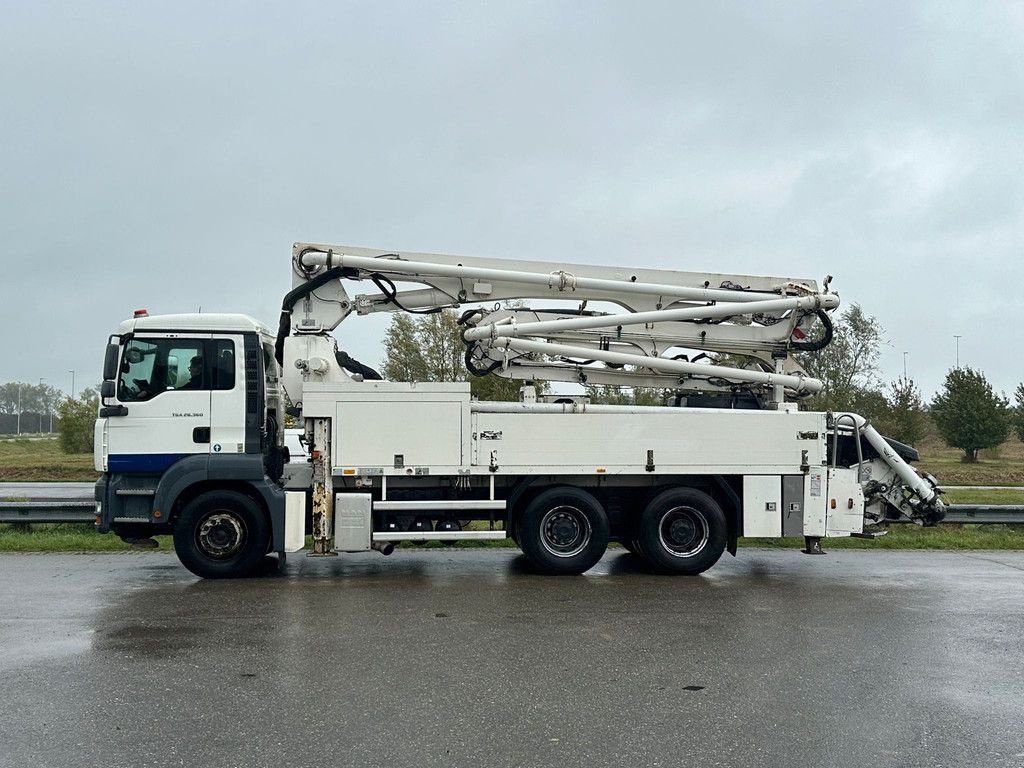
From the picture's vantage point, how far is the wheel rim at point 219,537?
1016cm

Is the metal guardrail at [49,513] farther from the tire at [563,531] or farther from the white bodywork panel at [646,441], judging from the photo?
the tire at [563,531]

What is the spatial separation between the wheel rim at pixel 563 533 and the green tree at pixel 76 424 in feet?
112

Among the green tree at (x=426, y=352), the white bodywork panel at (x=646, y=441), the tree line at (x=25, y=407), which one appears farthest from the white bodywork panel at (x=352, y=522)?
the tree line at (x=25, y=407)

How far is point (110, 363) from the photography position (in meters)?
10.2

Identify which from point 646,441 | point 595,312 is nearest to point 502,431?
point 646,441

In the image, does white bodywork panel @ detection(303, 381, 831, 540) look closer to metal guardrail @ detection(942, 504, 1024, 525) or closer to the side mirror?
the side mirror

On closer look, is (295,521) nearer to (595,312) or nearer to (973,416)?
(595,312)

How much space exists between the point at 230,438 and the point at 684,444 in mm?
5200

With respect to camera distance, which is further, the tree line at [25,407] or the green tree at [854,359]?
the tree line at [25,407]

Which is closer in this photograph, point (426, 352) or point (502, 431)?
point (502, 431)

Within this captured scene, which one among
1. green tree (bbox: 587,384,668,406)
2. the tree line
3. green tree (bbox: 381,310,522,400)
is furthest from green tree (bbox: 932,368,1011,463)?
the tree line

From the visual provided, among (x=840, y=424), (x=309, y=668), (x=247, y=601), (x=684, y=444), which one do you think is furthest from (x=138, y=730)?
(x=840, y=424)

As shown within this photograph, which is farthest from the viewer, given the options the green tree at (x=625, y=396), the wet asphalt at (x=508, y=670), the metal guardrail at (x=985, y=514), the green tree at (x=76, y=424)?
the green tree at (x=76, y=424)

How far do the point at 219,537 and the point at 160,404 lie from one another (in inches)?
63.9
